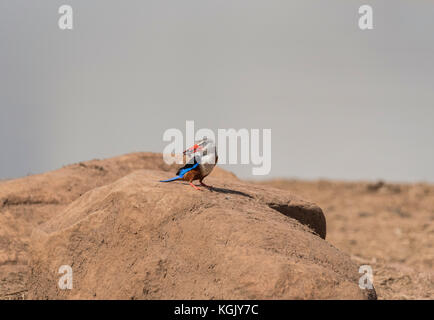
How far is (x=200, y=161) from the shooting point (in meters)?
5.23

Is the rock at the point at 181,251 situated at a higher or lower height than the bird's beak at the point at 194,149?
lower

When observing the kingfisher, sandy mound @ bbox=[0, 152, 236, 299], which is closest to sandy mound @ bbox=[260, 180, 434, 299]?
sandy mound @ bbox=[0, 152, 236, 299]

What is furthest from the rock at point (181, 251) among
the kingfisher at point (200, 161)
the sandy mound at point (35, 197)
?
the sandy mound at point (35, 197)

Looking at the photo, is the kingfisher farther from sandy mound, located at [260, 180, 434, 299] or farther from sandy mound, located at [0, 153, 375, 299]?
sandy mound, located at [260, 180, 434, 299]

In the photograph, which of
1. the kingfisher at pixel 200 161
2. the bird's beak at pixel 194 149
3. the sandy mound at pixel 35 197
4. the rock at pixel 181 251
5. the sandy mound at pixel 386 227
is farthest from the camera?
the sandy mound at pixel 386 227

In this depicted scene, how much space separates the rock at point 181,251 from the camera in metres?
4.21

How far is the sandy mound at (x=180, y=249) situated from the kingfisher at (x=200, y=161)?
0.15 metres

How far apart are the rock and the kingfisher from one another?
138mm

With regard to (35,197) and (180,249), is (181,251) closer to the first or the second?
(180,249)

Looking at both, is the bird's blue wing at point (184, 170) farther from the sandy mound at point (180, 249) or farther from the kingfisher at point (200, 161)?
the sandy mound at point (180, 249)

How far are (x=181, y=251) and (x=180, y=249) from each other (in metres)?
0.02
